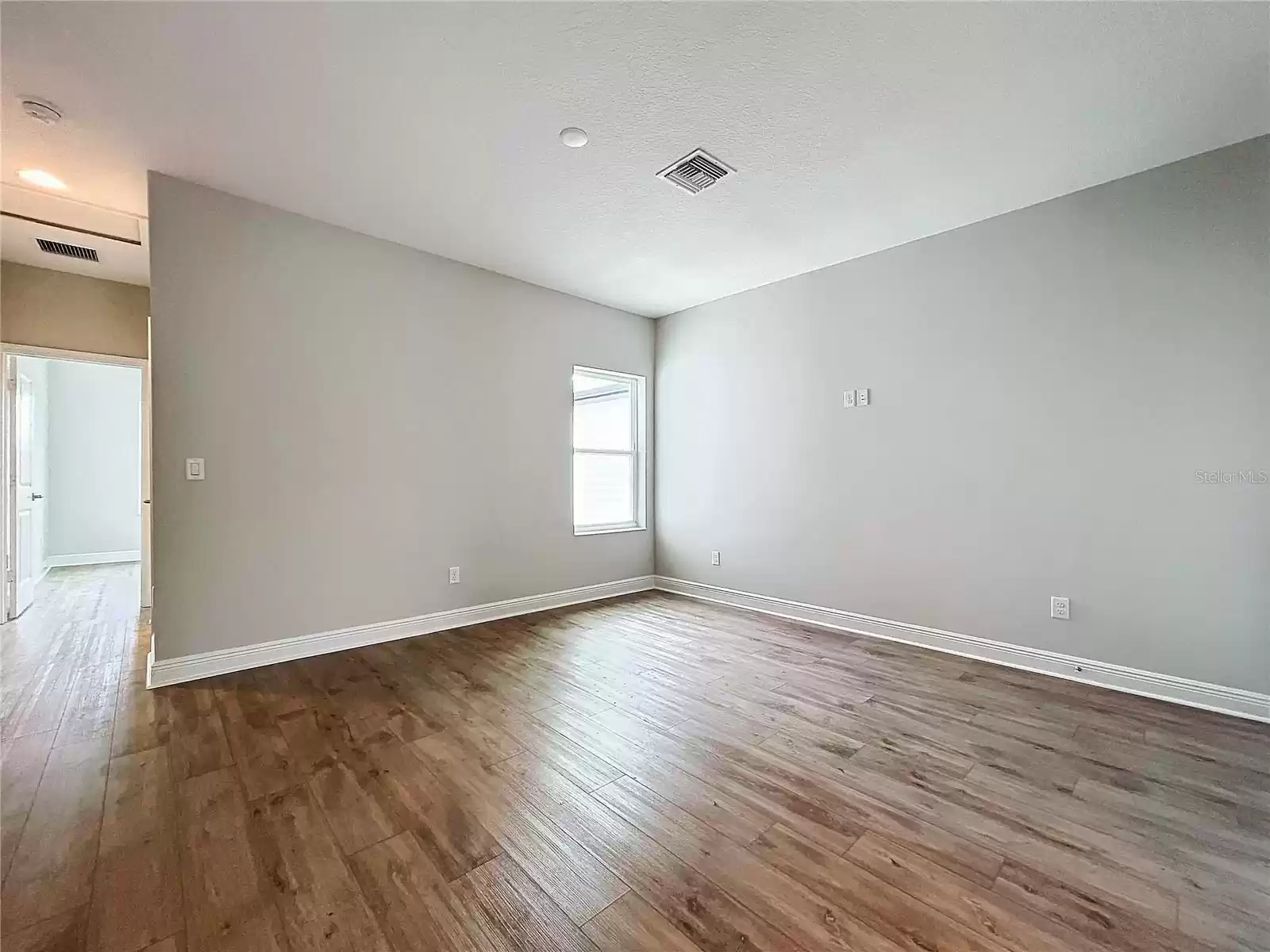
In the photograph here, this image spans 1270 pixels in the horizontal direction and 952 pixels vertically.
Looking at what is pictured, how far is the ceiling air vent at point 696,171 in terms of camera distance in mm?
2637

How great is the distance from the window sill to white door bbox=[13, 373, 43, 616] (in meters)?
4.32

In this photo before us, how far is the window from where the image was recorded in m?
4.94

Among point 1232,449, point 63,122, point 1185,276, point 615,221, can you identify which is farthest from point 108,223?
point 1232,449

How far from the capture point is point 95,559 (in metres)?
6.77

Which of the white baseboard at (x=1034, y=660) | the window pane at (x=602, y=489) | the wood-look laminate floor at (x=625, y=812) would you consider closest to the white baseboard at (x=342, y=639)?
the wood-look laminate floor at (x=625, y=812)

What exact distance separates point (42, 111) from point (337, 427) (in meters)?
1.84

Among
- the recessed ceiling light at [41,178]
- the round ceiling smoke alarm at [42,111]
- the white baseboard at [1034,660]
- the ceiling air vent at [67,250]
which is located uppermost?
the recessed ceiling light at [41,178]

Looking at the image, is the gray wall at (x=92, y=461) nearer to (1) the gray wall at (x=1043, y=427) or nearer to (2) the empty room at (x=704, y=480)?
(2) the empty room at (x=704, y=480)

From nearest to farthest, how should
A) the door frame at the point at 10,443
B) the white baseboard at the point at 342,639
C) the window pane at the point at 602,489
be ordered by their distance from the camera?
the white baseboard at the point at 342,639 < the door frame at the point at 10,443 < the window pane at the point at 602,489

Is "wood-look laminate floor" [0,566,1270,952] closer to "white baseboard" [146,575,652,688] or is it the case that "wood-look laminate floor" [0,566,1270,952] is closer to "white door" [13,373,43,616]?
"white baseboard" [146,575,652,688]

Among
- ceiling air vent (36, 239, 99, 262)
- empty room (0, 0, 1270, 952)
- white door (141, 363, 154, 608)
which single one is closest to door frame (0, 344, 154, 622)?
empty room (0, 0, 1270, 952)

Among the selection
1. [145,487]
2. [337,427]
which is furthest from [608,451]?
[145,487]

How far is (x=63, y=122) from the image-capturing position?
7.82 ft

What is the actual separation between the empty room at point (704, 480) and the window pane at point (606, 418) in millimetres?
452
